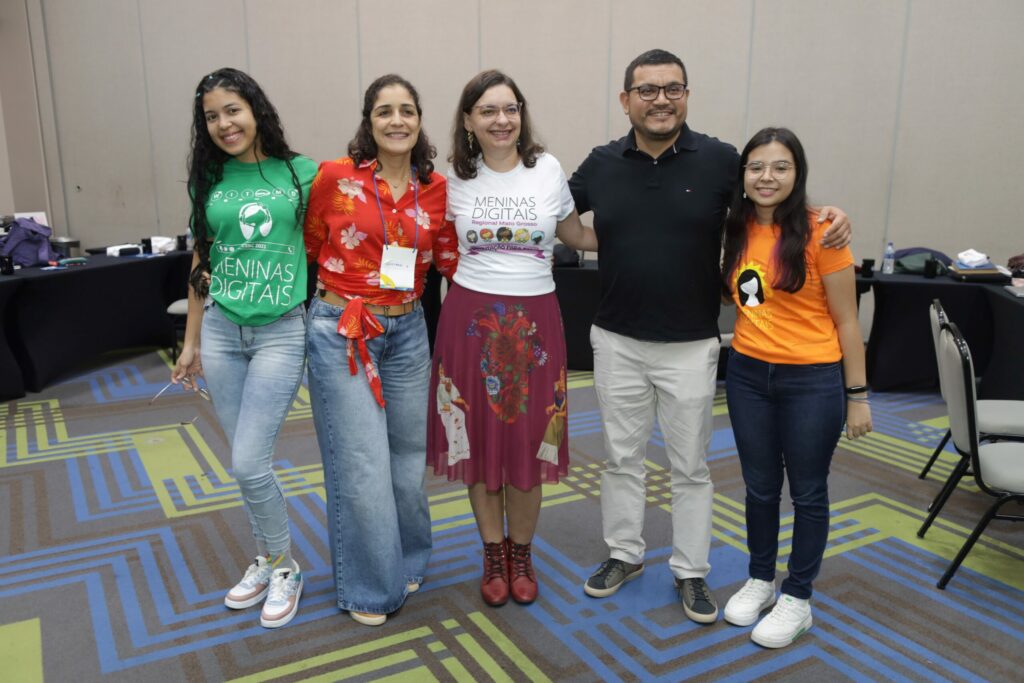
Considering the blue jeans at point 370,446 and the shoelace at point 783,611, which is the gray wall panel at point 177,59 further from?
the shoelace at point 783,611

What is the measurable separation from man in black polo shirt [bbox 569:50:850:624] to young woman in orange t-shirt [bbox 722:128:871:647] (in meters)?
0.09

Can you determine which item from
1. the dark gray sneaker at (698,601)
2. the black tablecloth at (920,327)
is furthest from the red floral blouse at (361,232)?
the black tablecloth at (920,327)

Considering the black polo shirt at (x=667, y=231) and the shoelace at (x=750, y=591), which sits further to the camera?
the shoelace at (x=750, y=591)

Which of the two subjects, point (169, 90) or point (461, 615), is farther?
point (169, 90)

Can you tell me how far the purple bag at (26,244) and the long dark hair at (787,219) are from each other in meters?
4.71

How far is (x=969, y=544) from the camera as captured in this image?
2377mm

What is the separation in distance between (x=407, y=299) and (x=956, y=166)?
4.92m

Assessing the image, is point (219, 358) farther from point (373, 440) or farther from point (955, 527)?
point (955, 527)

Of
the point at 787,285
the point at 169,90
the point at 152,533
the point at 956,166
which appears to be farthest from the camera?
the point at 169,90

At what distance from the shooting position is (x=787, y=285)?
1.89 metres

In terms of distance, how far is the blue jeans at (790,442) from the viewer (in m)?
1.92

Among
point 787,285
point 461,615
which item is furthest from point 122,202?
point 787,285

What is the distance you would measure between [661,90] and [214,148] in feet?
4.03

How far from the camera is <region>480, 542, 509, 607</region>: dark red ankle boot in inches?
90.4
